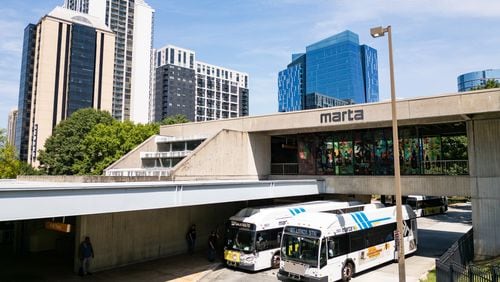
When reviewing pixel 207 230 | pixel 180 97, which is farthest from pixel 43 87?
pixel 207 230

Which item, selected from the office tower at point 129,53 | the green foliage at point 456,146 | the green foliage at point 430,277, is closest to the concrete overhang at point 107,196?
the green foliage at point 430,277

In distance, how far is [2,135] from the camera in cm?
5134

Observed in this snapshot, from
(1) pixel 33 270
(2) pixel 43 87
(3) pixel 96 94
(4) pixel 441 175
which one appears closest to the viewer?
(1) pixel 33 270

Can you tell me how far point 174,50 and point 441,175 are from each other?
149 meters

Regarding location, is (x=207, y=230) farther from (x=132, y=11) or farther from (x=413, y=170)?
(x=132, y=11)

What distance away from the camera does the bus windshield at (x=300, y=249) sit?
1457 cm

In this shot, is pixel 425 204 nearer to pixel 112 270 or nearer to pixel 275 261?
pixel 275 261


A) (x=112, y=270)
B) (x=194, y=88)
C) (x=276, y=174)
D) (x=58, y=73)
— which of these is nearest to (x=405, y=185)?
(x=276, y=174)

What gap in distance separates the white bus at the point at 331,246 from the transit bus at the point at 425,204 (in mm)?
25243

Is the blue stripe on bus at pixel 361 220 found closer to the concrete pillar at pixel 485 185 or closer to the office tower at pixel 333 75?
the concrete pillar at pixel 485 185

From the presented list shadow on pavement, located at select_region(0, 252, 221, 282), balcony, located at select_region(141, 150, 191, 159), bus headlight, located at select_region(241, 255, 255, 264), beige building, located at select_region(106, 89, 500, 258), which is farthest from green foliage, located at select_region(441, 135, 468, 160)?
shadow on pavement, located at select_region(0, 252, 221, 282)

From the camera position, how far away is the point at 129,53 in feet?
428

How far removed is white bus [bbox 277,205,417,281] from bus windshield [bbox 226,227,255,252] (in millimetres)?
1866

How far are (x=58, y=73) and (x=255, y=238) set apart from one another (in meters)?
103
